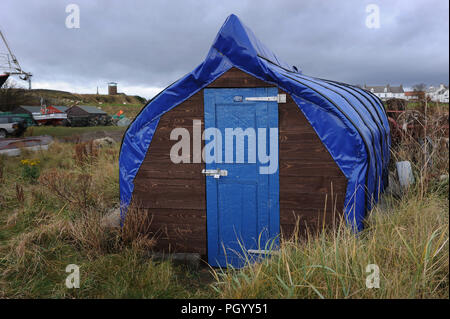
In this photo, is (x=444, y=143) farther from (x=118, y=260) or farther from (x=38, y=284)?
(x=38, y=284)

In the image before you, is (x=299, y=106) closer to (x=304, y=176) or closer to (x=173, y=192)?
(x=304, y=176)

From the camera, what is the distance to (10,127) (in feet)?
69.4

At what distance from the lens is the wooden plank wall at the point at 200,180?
4.81 metres

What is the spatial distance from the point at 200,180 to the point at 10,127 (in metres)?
19.8

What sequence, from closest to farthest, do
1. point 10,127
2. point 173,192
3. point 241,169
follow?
point 241,169 → point 173,192 → point 10,127

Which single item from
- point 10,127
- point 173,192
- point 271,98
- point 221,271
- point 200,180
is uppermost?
point 10,127

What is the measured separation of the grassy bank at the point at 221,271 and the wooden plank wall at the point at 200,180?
1.01ft

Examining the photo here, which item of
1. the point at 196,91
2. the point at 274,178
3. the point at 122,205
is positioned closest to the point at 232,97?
the point at 196,91

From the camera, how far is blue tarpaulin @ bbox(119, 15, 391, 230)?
4.60 meters

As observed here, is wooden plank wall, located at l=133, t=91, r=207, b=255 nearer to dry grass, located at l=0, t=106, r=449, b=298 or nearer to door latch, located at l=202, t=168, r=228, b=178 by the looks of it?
door latch, located at l=202, t=168, r=228, b=178

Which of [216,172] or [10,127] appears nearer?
[216,172]

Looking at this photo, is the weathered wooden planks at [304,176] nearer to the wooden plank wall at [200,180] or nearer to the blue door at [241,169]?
the wooden plank wall at [200,180]

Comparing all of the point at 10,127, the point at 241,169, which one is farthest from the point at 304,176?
the point at 10,127
